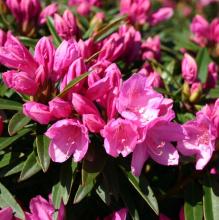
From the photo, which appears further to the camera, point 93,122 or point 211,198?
point 211,198

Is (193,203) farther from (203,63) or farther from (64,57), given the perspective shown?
(203,63)

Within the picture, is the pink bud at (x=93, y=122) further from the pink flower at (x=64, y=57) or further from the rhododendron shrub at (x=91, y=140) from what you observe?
the pink flower at (x=64, y=57)

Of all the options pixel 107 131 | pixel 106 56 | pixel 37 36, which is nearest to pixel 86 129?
pixel 107 131

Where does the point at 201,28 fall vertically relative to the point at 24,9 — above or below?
below

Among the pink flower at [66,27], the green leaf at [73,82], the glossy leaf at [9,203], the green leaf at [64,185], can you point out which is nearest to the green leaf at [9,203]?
the glossy leaf at [9,203]

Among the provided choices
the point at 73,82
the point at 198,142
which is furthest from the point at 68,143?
the point at 198,142

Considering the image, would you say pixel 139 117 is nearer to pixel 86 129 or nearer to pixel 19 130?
pixel 86 129
